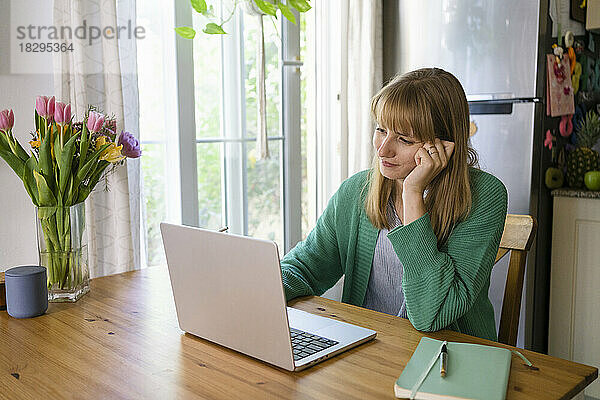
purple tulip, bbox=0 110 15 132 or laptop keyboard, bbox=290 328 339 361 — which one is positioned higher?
purple tulip, bbox=0 110 15 132

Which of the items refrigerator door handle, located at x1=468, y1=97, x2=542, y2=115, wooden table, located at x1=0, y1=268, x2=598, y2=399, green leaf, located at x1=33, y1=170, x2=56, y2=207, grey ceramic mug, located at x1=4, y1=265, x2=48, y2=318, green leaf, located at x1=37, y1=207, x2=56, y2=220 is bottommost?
wooden table, located at x1=0, y1=268, x2=598, y2=399

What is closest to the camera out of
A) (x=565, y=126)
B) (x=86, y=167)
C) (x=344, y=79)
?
(x=86, y=167)

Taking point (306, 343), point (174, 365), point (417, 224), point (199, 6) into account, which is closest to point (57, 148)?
point (174, 365)

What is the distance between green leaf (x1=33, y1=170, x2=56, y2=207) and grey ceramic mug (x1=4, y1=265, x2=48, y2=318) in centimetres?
16

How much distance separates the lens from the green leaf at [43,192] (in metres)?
1.32

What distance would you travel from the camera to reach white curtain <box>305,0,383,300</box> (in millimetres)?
2834

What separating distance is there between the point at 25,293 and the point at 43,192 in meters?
0.22

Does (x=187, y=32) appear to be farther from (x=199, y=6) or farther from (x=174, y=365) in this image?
(x=174, y=365)

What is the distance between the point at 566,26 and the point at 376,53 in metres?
0.83

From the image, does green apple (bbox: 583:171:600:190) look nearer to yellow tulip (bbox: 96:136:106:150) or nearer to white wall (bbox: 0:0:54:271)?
yellow tulip (bbox: 96:136:106:150)

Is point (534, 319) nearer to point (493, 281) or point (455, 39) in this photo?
point (493, 281)

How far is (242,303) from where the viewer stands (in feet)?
3.35

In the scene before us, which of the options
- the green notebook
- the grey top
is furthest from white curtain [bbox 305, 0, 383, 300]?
the green notebook

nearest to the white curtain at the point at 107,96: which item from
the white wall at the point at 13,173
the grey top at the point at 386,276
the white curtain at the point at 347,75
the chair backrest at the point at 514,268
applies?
the white wall at the point at 13,173
